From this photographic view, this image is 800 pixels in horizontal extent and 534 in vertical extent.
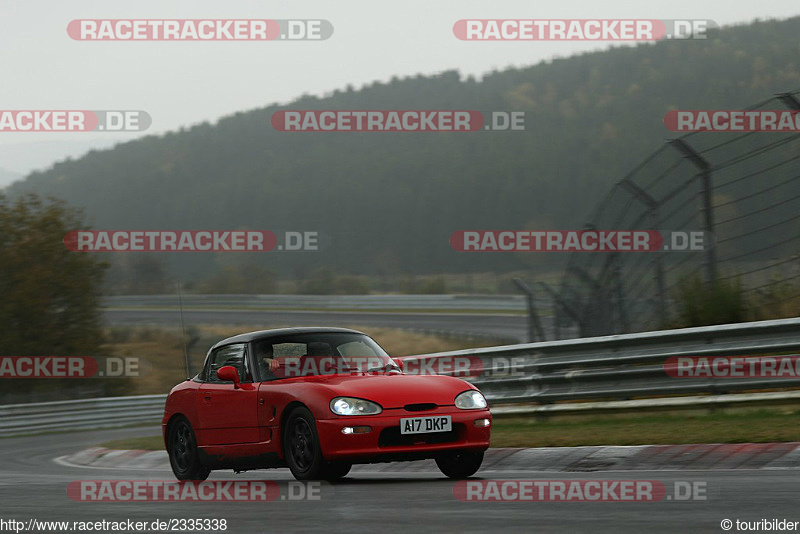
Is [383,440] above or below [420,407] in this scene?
below

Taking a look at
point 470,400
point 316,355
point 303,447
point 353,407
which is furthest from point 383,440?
point 316,355

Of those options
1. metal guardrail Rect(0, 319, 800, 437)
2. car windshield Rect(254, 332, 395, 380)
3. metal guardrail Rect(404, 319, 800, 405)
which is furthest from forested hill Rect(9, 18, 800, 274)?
car windshield Rect(254, 332, 395, 380)

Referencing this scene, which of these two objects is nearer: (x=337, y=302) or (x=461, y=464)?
(x=461, y=464)

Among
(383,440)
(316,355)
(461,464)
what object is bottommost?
(461,464)

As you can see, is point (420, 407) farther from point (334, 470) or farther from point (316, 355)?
point (316, 355)

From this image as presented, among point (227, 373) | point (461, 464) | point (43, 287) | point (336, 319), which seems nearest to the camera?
point (461, 464)

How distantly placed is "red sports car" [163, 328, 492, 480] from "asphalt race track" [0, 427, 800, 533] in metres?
0.26

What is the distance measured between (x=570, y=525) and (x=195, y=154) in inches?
3752

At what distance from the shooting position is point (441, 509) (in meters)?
5.85

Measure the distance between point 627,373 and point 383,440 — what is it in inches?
149

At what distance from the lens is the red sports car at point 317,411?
Answer: 7758 millimetres

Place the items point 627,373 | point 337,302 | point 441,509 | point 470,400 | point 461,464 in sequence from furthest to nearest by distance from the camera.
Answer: point 337,302 < point 627,373 < point 461,464 < point 470,400 < point 441,509

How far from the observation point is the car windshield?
8.69m

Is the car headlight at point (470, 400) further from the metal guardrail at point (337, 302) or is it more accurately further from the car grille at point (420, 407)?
the metal guardrail at point (337, 302)
